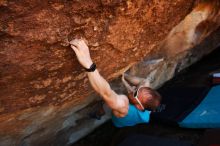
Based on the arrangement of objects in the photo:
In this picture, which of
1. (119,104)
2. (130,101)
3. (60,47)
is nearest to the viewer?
(60,47)

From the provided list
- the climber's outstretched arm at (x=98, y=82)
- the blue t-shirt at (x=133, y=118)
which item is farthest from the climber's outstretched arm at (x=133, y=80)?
the climber's outstretched arm at (x=98, y=82)

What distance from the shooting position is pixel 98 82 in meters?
2.47

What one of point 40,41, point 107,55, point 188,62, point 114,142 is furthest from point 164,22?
point 188,62

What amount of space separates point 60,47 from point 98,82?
0.43 m

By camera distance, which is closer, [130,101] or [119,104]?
[119,104]

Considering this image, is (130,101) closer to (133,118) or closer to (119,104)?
(133,118)

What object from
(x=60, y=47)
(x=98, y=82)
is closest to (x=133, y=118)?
(x=98, y=82)

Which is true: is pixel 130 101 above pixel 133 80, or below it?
below

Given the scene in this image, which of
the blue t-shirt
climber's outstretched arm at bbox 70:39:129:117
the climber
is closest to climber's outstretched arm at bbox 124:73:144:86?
the climber

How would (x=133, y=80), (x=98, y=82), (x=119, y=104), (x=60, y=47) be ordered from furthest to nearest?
(x=133, y=80) < (x=119, y=104) < (x=98, y=82) < (x=60, y=47)

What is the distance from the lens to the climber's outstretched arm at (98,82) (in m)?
2.25

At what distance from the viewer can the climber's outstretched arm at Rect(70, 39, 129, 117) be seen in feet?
7.37

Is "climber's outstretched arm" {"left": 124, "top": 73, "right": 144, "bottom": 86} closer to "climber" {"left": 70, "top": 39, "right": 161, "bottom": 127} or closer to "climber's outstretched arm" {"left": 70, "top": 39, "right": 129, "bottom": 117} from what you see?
"climber" {"left": 70, "top": 39, "right": 161, "bottom": 127}

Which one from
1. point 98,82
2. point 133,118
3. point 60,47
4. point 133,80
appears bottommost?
point 133,118
